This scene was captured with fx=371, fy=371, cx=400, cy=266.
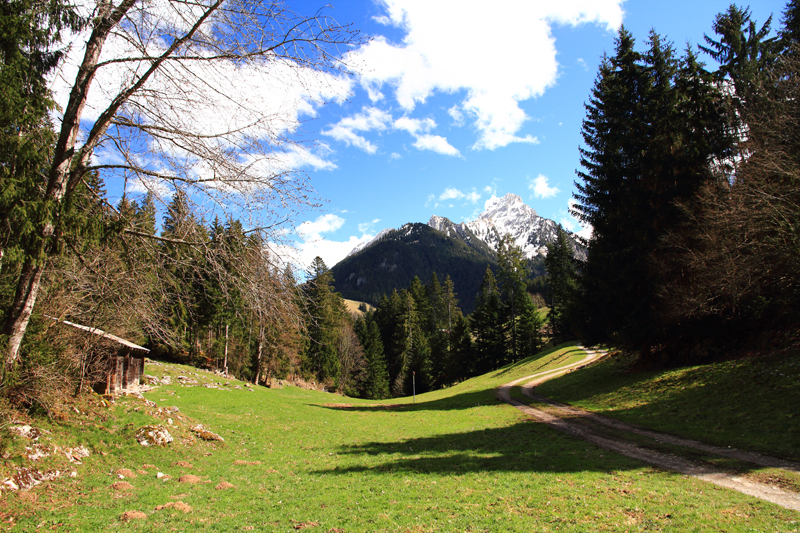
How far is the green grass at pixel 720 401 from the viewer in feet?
33.6

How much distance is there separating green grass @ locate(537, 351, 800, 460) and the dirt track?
0.55 metres

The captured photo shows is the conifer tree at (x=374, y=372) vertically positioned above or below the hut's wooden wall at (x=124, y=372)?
below

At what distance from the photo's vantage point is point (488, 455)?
441 inches

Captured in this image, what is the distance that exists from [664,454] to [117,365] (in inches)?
842

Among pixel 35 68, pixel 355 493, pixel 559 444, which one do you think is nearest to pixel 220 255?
pixel 35 68

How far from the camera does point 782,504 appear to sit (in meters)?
6.33

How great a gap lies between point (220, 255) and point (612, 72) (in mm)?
27325

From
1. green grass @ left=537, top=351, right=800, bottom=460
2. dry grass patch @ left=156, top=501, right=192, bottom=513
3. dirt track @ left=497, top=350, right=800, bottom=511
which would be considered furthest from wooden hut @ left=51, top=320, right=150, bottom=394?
green grass @ left=537, top=351, right=800, bottom=460

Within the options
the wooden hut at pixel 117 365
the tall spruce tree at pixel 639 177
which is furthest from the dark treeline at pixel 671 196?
the wooden hut at pixel 117 365

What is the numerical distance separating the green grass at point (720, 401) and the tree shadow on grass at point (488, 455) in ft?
11.2

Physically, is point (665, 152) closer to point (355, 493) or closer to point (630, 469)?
point (630, 469)

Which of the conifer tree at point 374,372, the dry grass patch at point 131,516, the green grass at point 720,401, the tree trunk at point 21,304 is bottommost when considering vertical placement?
the conifer tree at point 374,372

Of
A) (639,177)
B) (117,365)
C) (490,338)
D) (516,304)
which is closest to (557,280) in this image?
(516,304)

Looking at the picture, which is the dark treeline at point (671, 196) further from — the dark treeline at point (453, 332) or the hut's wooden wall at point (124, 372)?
the dark treeline at point (453, 332)
